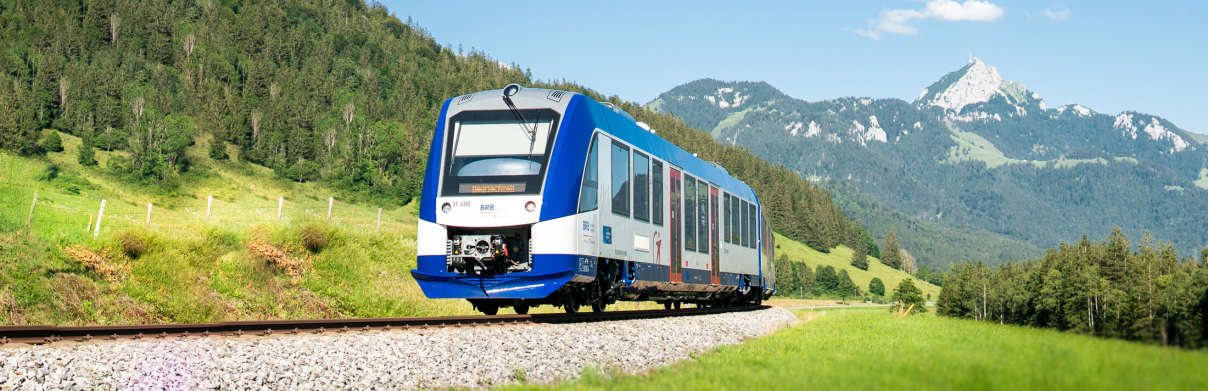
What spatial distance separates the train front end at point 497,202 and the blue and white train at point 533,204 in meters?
0.02

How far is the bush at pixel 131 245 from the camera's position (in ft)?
65.2

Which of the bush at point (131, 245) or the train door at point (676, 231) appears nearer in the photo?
the train door at point (676, 231)

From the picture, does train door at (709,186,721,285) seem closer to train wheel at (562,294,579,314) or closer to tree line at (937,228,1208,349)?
train wheel at (562,294,579,314)

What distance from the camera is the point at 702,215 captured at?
2195 cm

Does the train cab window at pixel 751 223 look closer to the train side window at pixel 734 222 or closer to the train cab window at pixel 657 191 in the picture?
the train side window at pixel 734 222

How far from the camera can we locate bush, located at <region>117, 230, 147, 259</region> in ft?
65.2

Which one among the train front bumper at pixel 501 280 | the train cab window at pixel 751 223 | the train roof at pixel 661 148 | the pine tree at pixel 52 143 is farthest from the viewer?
the pine tree at pixel 52 143

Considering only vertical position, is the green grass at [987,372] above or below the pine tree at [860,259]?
below

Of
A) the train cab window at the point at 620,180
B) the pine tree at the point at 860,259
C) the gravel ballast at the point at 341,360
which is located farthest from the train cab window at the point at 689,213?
the pine tree at the point at 860,259

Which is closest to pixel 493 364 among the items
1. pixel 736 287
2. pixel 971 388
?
pixel 971 388

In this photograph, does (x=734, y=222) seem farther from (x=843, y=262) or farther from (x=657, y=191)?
(x=843, y=262)

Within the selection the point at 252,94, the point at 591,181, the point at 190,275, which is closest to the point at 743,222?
the point at 591,181

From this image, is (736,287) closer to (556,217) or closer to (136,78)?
(556,217)

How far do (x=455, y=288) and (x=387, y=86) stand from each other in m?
155
